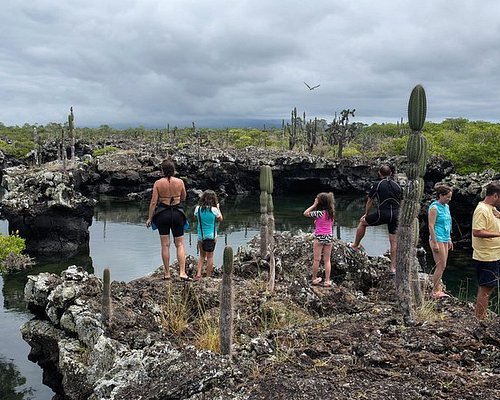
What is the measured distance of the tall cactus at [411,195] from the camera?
7.30 meters

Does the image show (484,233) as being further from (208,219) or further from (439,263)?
(208,219)

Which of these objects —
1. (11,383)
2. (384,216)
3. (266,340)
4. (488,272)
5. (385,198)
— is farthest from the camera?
(11,383)

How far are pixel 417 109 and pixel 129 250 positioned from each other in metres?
22.1

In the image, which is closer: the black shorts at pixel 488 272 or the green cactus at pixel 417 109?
the green cactus at pixel 417 109

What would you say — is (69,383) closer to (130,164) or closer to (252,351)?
(252,351)

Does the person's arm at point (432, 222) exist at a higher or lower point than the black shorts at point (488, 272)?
higher

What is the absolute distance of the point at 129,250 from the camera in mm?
27422

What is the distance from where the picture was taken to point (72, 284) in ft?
32.6

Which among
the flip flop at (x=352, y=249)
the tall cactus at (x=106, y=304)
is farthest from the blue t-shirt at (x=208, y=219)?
the flip flop at (x=352, y=249)

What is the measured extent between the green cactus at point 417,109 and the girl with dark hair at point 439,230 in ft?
8.43

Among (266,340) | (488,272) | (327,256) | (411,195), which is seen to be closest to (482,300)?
(488,272)

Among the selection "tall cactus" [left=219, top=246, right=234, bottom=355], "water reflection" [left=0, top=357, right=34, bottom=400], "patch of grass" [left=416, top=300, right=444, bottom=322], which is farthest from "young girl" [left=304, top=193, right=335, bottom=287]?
"water reflection" [left=0, top=357, right=34, bottom=400]

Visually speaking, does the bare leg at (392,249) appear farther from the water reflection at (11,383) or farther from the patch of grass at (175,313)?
the water reflection at (11,383)

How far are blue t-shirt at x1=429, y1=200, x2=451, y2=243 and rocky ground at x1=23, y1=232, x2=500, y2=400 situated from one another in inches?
45.2
